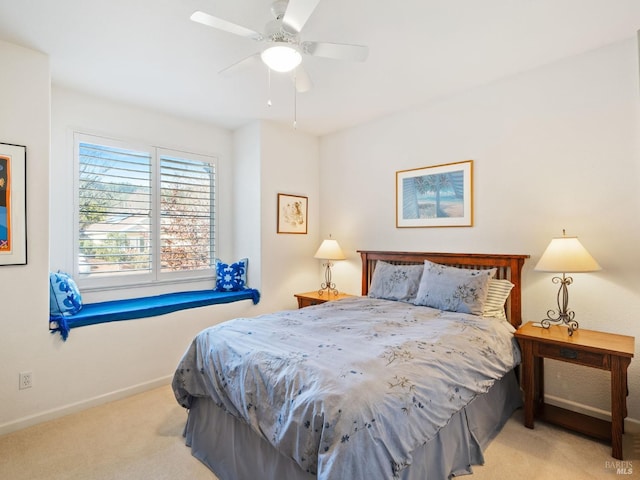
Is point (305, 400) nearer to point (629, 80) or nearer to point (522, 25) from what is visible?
point (522, 25)

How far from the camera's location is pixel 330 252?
400cm

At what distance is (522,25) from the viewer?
7.28 ft

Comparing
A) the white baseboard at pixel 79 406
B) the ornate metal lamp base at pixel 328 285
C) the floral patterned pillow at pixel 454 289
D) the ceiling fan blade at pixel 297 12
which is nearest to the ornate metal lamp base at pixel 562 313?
the floral patterned pillow at pixel 454 289

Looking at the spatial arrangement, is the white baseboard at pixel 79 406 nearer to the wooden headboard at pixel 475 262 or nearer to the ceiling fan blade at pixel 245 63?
the wooden headboard at pixel 475 262

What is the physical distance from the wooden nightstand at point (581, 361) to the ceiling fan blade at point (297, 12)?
7.92ft

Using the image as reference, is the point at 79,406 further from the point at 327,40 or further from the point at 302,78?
the point at 327,40

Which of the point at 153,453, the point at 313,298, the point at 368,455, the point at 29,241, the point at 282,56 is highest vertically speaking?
the point at 282,56

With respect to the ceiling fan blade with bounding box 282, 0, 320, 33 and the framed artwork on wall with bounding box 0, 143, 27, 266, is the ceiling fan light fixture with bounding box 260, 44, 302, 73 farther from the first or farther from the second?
the framed artwork on wall with bounding box 0, 143, 27, 266

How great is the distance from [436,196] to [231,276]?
2419 mm

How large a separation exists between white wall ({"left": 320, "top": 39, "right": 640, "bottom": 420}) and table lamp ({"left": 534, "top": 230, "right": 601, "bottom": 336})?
16 cm

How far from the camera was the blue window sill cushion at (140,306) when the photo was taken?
2710 millimetres

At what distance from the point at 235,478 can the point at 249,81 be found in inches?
114

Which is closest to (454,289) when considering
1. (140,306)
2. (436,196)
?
(436,196)

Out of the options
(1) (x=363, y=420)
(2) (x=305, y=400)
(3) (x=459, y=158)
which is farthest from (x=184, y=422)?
(3) (x=459, y=158)
